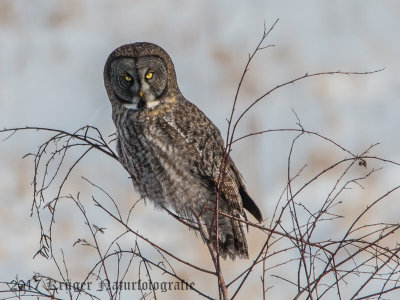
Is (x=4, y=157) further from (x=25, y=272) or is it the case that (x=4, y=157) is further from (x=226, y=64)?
(x=226, y=64)

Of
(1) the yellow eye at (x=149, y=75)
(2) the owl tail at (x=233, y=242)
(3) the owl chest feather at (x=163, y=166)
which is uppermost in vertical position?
(1) the yellow eye at (x=149, y=75)

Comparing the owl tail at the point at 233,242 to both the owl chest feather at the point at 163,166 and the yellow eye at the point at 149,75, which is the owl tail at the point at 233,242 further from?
the yellow eye at the point at 149,75

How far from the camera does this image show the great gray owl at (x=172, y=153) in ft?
15.0

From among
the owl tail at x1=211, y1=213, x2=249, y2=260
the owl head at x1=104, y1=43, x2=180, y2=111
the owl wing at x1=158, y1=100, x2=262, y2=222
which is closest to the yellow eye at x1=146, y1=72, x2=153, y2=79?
the owl head at x1=104, y1=43, x2=180, y2=111

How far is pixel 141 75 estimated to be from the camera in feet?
15.9

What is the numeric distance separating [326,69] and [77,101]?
2600 millimetres

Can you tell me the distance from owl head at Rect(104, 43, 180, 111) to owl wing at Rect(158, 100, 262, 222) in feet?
0.66

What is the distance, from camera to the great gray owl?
15.0 feet

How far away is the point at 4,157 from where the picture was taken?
21.8ft

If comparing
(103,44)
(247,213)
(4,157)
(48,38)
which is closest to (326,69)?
(103,44)

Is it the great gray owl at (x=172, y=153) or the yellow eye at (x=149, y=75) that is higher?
the yellow eye at (x=149, y=75)

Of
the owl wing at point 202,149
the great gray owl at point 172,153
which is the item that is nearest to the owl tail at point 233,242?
the great gray owl at point 172,153

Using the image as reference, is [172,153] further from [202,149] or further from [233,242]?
[233,242]

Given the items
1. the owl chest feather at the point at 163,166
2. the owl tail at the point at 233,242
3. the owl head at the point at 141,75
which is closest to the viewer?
the owl chest feather at the point at 163,166
